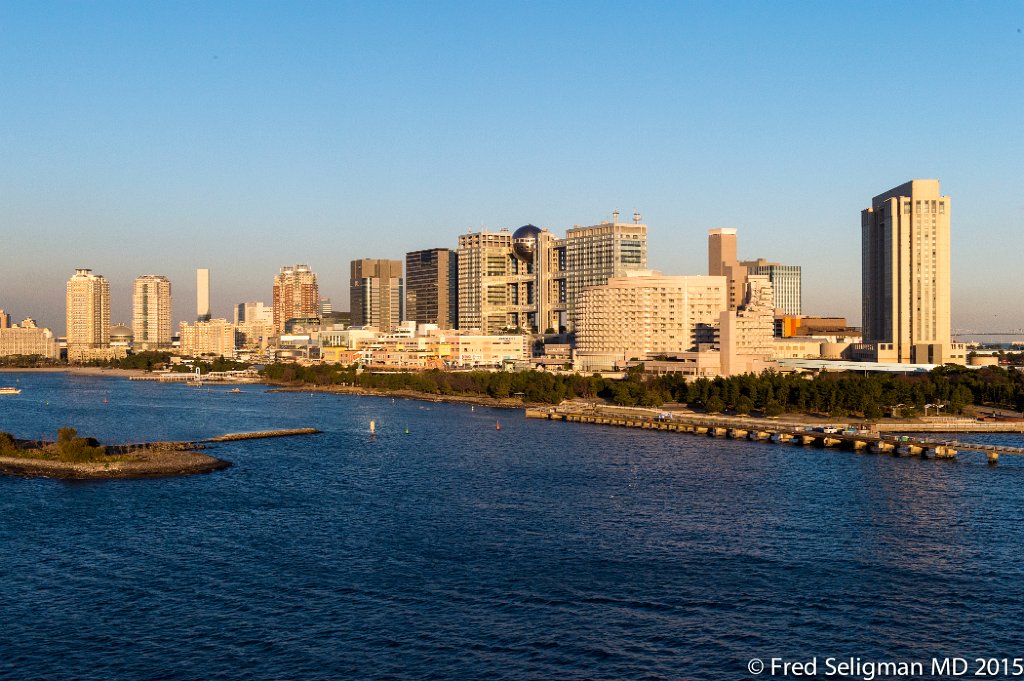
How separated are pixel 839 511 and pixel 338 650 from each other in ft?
67.0

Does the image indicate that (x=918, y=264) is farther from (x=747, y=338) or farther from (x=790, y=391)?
(x=790, y=391)

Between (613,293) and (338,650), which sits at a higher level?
(613,293)

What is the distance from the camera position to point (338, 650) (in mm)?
21828

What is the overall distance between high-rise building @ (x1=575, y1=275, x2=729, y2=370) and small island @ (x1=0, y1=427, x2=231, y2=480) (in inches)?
2653

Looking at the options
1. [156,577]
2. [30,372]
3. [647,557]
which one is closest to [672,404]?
[647,557]

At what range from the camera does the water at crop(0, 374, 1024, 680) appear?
21.8 m

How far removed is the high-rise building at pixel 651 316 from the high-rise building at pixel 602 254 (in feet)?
58.1

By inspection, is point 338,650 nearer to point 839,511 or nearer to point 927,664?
point 927,664

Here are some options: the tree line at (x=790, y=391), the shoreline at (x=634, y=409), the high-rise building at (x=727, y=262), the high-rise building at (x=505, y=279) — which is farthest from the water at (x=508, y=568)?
the high-rise building at (x=505, y=279)

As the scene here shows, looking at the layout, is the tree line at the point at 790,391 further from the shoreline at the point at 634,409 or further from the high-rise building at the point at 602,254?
the high-rise building at the point at 602,254

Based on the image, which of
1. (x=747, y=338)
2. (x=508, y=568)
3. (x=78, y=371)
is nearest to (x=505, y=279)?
(x=747, y=338)

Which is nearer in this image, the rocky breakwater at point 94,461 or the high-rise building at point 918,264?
the rocky breakwater at point 94,461

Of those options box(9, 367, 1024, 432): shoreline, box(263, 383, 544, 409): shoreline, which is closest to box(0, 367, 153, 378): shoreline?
box(9, 367, 1024, 432): shoreline

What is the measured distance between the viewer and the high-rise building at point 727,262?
429 ft
